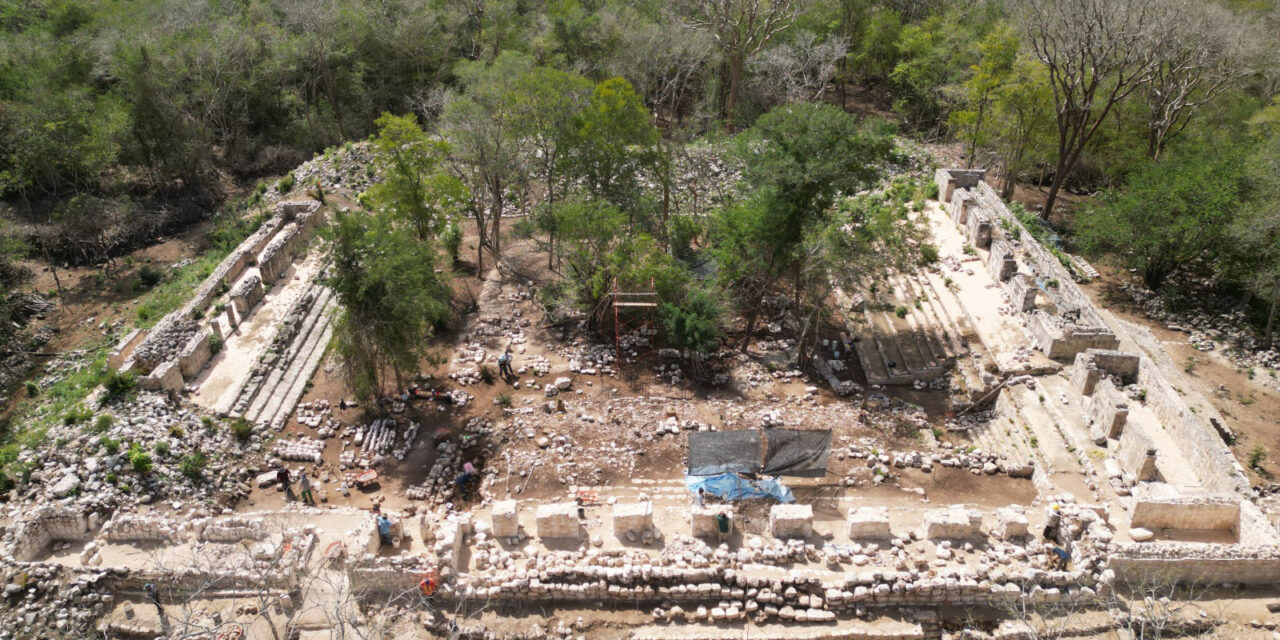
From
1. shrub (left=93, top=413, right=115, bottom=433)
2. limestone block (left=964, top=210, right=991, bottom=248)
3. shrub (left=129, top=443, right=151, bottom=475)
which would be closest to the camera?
shrub (left=129, top=443, right=151, bottom=475)

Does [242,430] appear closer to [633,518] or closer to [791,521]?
[633,518]

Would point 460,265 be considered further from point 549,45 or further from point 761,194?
point 549,45

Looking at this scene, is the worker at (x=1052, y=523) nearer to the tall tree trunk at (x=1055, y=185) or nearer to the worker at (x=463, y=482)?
the worker at (x=463, y=482)

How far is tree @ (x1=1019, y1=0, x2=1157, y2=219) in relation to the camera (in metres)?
34.6

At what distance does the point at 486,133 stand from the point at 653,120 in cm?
1308

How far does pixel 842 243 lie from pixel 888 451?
7.54m

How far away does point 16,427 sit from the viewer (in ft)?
82.4

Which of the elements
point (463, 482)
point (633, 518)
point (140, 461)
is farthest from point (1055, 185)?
point (140, 461)

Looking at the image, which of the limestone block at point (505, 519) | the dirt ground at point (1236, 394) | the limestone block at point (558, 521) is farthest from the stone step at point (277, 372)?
the dirt ground at point (1236, 394)

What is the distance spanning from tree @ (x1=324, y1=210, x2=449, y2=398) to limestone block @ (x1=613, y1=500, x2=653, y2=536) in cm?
975

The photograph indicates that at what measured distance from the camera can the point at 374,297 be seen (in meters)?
24.8

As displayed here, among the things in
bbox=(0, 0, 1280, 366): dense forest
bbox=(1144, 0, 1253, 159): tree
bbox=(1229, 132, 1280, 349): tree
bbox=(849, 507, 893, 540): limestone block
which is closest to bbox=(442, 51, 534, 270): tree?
bbox=(0, 0, 1280, 366): dense forest

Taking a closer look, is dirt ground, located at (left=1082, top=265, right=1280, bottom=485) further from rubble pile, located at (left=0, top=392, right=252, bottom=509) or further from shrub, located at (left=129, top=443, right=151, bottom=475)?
shrub, located at (left=129, top=443, right=151, bottom=475)

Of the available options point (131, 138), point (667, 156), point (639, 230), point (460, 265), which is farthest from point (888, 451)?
point (131, 138)
